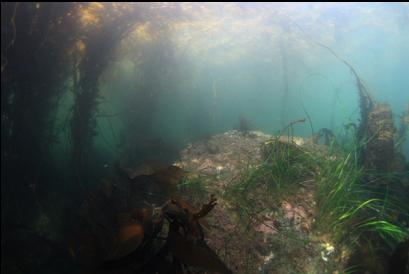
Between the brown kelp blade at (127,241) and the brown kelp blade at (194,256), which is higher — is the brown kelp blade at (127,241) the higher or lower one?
the higher one

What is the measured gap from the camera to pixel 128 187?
5492mm

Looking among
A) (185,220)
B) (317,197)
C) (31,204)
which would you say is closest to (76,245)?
(185,220)

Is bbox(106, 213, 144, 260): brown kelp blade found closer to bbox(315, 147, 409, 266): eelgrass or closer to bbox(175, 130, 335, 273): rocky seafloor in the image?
bbox(175, 130, 335, 273): rocky seafloor

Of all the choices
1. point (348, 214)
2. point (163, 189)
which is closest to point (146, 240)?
point (163, 189)

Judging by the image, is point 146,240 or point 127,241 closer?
point 127,241

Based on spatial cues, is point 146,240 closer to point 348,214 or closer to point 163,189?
point 163,189

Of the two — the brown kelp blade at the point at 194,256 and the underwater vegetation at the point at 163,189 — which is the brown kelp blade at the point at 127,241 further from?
the brown kelp blade at the point at 194,256

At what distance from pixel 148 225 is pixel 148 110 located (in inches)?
412

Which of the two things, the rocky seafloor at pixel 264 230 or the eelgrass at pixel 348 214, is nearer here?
the rocky seafloor at pixel 264 230

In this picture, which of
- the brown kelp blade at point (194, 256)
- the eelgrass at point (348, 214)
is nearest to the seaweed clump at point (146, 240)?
the brown kelp blade at point (194, 256)

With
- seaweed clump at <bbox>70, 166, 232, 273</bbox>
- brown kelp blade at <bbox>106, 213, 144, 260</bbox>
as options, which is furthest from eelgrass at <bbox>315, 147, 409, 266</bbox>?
brown kelp blade at <bbox>106, 213, 144, 260</bbox>

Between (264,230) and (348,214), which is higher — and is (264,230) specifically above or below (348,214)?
below

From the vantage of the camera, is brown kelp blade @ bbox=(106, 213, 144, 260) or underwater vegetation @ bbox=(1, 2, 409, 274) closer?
brown kelp blade @ bbox=(106, 213, 144, 260)

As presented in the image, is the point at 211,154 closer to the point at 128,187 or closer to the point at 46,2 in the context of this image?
the point at 128,187
